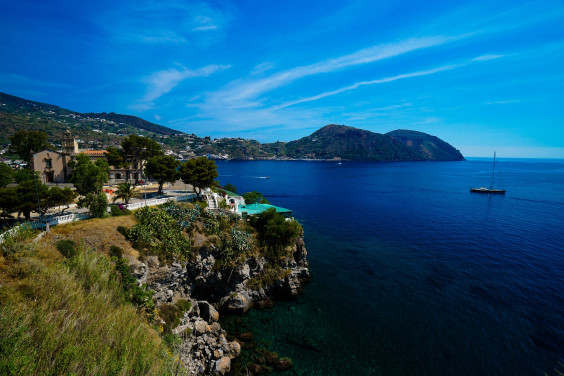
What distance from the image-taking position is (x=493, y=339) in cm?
2658

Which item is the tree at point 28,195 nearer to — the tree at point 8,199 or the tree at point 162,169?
the tree at point 8,199

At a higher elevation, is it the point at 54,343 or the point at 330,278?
the point at 54,343

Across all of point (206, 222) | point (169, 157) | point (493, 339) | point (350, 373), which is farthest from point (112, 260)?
point (493, 339)

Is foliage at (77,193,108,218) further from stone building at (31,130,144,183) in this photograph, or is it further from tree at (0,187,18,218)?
stone building at (31,130,144,183)

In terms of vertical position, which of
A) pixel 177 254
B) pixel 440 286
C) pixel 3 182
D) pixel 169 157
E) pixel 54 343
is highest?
pixel 169 157

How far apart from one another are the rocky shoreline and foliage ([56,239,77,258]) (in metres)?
5.18

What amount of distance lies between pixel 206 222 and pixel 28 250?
18861mm

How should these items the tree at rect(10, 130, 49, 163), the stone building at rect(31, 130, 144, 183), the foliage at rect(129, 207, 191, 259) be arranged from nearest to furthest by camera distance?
the foliage at rect(129, 207, 191, 259), the stone building at rect(31, 130, 144, 183), the tree at rect(10, 130, 49, 163)

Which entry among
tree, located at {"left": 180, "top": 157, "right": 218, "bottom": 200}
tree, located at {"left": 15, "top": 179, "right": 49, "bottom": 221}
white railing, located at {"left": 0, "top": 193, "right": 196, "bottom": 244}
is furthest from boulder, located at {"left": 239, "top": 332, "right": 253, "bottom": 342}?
tree, located at {"left": 180, "top": 157, "right": 218, "bottom": 200}

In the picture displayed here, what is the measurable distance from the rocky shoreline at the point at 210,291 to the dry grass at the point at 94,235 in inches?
122

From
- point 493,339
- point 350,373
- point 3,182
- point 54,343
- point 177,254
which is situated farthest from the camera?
point 3,182

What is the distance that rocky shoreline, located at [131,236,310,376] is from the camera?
23703 millimetres

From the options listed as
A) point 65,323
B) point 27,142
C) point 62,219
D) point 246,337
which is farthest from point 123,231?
point 27,142

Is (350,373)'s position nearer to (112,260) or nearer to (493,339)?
(493,339)
